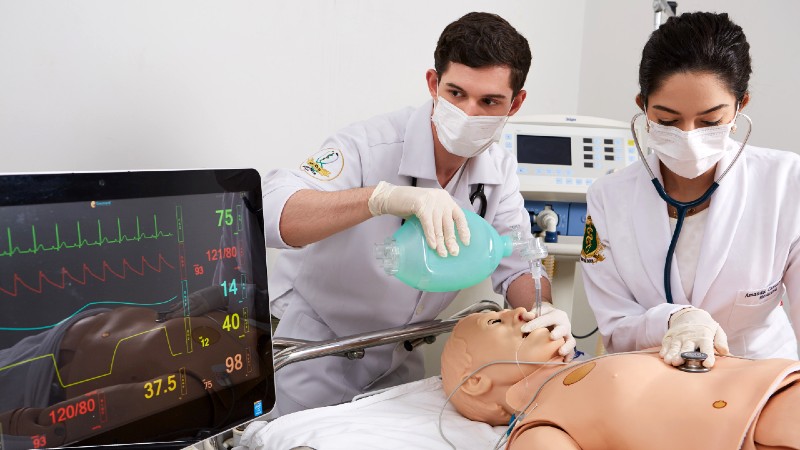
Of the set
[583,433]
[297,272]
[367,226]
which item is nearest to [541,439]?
[583,433]

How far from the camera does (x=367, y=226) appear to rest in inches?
77.1

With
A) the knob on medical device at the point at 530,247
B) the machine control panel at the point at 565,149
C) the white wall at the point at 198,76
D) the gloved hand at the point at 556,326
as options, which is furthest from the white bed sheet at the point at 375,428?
the machine control panel at the point at 565,149

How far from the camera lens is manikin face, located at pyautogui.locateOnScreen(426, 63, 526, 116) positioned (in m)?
1.81

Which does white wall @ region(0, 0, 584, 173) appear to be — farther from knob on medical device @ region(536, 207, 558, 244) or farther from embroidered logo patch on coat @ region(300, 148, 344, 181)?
knob on medical device @ region(536, 207, 558, 244)

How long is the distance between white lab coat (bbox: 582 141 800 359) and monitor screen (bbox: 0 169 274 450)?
0.92m

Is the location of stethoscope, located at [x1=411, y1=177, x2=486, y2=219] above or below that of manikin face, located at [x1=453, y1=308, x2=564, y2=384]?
above

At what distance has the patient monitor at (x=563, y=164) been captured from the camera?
254 cm

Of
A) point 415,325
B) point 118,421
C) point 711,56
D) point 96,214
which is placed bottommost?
point 415,325

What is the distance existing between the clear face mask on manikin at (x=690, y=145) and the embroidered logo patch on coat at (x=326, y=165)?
0.77 metres

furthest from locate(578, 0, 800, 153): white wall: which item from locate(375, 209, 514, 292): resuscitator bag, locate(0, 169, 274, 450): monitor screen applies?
locate(0, 169, 274, 450): monitor screen

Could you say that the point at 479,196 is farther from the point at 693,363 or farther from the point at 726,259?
the point at 693,363

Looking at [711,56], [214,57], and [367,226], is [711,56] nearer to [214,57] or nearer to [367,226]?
[367,226]

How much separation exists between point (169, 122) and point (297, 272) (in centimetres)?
54

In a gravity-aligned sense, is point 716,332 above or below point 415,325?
above
